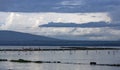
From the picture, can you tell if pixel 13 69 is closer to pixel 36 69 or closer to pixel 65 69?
pixel 36 69

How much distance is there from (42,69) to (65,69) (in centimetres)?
408

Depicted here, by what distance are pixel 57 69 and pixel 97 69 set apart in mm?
6979

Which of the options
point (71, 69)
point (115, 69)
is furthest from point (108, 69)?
point (71, 69)

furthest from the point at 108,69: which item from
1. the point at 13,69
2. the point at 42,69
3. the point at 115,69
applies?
the point at 13,69

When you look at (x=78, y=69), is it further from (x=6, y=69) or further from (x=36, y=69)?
(x=6, y=69)

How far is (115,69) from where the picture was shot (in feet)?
226

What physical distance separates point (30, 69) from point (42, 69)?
2.09m

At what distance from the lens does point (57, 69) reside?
224 ft

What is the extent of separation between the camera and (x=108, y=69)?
228ft

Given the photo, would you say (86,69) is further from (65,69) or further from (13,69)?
(13,69)

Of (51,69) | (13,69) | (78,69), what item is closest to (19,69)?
(13,69)

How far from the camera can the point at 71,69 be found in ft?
225

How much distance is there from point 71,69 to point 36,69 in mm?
6179

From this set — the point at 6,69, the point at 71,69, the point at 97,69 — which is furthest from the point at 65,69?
the point at 6,69
